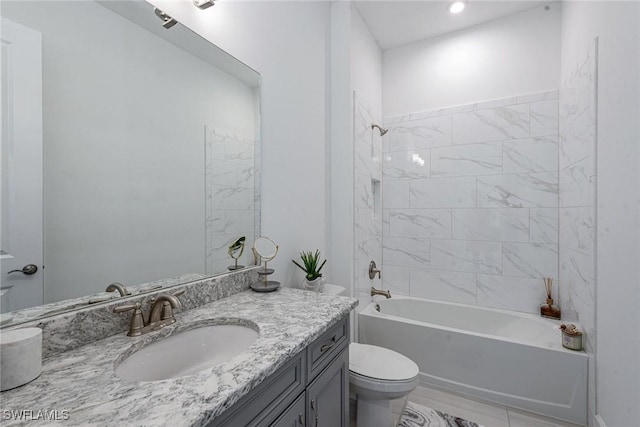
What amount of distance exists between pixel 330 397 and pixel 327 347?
230 millimetres

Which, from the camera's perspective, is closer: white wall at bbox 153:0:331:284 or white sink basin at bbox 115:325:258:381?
white sink basin at bbox 115:325:258:381

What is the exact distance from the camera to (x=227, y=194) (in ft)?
4.74

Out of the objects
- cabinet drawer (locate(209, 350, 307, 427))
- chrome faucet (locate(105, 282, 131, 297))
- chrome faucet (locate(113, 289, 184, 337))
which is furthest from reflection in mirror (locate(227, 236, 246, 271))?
cabinet drawer (locate(209, 350, 307, 427))

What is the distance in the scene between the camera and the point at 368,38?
9.09 ft

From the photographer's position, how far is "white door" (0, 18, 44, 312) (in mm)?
763

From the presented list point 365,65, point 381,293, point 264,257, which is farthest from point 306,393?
point 365,65

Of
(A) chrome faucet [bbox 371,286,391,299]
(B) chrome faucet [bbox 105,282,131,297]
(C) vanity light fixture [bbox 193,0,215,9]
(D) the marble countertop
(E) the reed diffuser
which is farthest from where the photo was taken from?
(A) chrome faucet [bbox 371,286,391,299]

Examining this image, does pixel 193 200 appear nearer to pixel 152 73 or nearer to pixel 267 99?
pixel 152 73

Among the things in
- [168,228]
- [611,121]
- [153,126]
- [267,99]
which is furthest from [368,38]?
[168,228]

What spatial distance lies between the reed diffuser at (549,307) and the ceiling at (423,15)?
7.77ft

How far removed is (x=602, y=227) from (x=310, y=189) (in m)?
1.73

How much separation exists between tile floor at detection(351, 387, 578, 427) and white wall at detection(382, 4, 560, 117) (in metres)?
2.54

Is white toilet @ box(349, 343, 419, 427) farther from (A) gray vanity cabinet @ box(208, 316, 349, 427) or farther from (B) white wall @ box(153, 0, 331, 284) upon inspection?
(B) white wall @ box(153, 0, 331, 284)

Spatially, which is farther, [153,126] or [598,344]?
[598,344]
